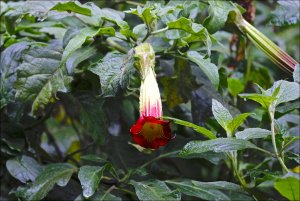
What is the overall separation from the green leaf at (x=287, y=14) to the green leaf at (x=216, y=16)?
0.61 feet

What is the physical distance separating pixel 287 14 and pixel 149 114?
50 cm

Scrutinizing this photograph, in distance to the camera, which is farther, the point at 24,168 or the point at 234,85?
the point at 234,85

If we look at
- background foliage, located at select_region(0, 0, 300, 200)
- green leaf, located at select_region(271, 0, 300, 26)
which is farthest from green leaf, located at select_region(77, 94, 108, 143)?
green leaf, located at select_region(271, 0, 300, 26)

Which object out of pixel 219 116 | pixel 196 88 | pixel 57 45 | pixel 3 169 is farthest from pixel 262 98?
pixel 3 169

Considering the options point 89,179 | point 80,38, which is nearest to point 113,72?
point 80,38

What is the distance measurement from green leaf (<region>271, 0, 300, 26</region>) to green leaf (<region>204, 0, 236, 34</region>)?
0.19 m

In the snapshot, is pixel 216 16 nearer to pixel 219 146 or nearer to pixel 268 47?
pixel 268 47

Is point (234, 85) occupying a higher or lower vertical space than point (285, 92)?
lower

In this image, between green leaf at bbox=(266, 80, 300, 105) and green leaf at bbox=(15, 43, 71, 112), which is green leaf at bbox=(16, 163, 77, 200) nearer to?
green leaf at bbox=(15, 43, 71, 112)

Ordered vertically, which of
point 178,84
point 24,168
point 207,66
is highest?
point 207,66

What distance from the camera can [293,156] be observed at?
0.83 meters

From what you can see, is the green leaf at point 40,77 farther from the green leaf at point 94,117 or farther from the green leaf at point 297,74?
the green leaf at point 297,74

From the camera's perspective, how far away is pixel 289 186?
2.05 feet

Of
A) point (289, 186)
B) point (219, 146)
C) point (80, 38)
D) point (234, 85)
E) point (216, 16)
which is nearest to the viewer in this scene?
point (289, 186)
